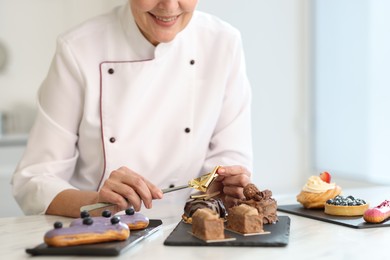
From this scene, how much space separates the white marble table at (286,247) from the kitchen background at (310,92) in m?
2.03

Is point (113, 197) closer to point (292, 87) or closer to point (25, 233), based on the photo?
point (25, 233)

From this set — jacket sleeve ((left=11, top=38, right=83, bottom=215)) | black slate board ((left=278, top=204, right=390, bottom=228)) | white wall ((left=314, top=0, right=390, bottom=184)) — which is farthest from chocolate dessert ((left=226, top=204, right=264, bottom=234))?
white wall ((left=314, top=0, right=390, bottom=184))

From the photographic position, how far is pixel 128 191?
5.44ft

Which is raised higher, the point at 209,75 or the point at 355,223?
the point at 209,75

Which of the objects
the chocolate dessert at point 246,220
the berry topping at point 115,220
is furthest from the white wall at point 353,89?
the berry topping at point 115,220

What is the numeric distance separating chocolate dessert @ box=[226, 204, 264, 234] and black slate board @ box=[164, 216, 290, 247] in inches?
0.7

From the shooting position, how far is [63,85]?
6.86ft

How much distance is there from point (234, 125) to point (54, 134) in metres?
0.58

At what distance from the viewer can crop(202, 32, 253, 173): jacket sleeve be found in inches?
87.4

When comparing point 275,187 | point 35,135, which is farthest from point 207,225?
point 275,187

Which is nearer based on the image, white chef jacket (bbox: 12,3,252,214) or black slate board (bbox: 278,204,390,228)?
black slate board (bbox: 278,204,390,228)

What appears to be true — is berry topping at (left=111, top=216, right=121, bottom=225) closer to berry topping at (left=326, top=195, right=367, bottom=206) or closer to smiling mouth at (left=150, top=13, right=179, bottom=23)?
berry topping at (left=326, top=195, right=367, bottom=206)

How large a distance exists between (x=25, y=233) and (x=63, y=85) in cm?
65

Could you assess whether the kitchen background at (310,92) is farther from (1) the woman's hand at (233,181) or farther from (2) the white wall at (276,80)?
(1) the woman's hand at (233,181)
